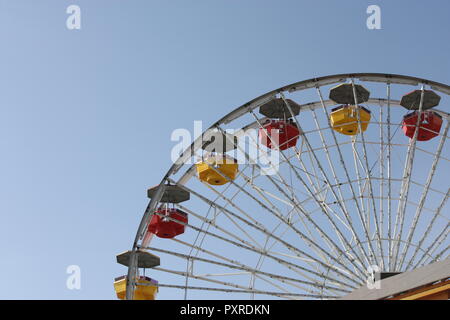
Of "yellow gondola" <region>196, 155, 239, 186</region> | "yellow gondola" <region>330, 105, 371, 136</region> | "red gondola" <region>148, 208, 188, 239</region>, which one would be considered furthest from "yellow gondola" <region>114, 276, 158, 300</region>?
"yellow gondola" <region>330, 105, 371, 136</region>

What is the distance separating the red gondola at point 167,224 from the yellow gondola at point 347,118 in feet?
18.0

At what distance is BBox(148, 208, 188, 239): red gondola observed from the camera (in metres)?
18.3

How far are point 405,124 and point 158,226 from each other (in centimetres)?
834

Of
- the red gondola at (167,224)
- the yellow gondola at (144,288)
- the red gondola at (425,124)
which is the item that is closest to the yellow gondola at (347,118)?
the red gondola at (425,124)

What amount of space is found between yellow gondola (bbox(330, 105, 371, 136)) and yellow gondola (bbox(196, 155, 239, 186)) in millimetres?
3272

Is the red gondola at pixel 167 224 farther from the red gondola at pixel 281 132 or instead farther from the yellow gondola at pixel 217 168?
the red gondola at pixel 281 132

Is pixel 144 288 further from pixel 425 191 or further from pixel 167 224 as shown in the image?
pixel 425 191

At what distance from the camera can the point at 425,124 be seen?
17984 millimetres

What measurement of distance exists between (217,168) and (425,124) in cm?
654

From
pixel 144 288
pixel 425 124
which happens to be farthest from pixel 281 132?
pixel 144 288
